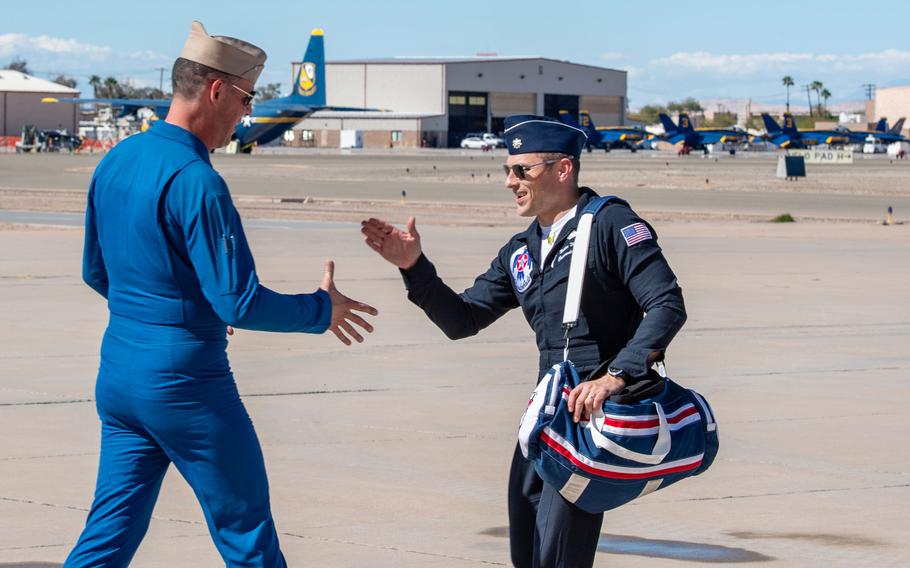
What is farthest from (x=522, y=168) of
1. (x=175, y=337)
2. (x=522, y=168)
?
(x=175, y=337)

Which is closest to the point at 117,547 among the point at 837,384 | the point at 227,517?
the point at 227,517

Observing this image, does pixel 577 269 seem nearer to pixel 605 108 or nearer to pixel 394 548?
pixel 394 548

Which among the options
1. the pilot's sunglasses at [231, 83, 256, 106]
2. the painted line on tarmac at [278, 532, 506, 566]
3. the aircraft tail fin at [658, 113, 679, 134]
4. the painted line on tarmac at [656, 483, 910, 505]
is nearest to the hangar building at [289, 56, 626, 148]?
the aircraft tail fin at [658, 113, 679, 134]

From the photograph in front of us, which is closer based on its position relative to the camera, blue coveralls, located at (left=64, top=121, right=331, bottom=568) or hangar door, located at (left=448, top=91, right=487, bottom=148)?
blue coveralls, located at (left=64, top=121, right=331, bottom=568)

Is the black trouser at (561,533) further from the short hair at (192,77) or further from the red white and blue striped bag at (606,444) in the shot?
the short hair at (192,77)

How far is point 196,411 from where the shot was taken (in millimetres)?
4047

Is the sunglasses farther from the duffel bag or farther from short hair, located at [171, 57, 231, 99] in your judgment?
short hair, located at [171, 57, 231, 99]

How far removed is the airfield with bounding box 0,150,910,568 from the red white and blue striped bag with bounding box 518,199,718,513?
5.31 feet

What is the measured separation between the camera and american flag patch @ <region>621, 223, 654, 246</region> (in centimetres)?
435

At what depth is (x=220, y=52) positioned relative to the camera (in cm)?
414

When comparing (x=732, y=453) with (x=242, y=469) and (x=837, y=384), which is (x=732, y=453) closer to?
(x=837, y=384)

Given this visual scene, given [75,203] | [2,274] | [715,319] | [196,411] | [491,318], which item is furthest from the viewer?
[75,203]

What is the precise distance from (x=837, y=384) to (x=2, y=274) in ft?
36.6

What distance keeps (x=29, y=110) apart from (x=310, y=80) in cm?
4379
